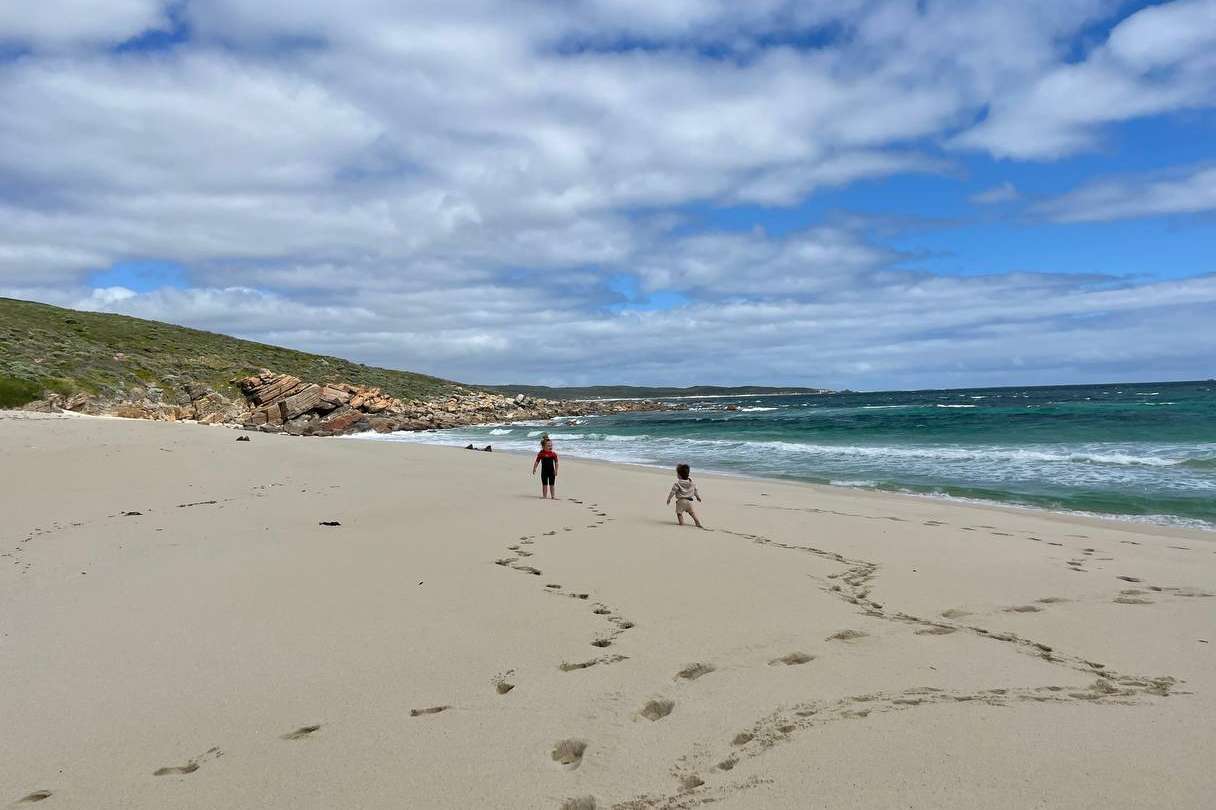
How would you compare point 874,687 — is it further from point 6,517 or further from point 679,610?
point 6,517

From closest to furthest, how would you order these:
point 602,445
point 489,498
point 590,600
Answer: point 590,600 → point 489,498 → point 602,445

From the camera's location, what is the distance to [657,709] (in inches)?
155

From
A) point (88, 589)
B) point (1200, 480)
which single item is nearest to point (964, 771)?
point (88, 589)

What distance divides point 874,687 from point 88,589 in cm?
655

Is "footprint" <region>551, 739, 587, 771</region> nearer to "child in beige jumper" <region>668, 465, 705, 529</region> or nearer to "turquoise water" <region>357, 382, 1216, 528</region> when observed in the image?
"child in beige jumper" <region>668, 465, 705, 529</region>

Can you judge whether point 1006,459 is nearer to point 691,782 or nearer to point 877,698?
point 877,698

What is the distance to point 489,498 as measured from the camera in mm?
12922

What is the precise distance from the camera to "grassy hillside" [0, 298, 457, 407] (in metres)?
35.8

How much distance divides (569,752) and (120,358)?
164 feet

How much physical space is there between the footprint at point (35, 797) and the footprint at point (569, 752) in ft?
7.40

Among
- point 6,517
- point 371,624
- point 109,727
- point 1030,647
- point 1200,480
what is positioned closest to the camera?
point 109,727

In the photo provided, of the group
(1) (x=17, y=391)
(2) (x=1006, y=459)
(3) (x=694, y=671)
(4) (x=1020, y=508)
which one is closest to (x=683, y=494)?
(3) (x=694, y=671)

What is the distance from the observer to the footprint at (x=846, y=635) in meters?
5.10

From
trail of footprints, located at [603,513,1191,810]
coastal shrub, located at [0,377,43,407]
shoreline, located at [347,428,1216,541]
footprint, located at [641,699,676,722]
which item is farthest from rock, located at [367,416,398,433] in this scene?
footprint, located at [641,699,676,722]
